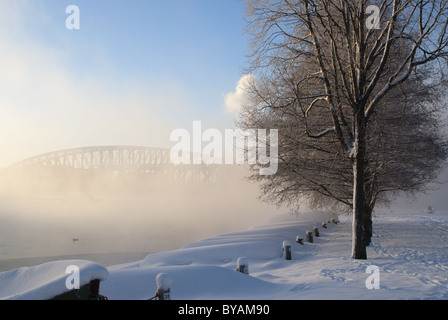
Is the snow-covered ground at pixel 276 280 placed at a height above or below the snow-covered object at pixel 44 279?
below

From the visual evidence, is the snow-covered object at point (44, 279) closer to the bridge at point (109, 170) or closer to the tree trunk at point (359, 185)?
the tree trunk at point (359, 185)

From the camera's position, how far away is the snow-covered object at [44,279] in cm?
444

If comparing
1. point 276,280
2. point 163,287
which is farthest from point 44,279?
point 276,280

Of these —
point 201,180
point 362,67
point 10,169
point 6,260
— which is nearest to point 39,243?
point 6,260

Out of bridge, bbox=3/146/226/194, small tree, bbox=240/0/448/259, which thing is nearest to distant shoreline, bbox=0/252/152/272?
small tree, bbox=240/0/448/259

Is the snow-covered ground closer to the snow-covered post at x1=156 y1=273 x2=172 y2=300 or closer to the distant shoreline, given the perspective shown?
the snow-covered post at x1=156 y1=273 x2=172 y2=300

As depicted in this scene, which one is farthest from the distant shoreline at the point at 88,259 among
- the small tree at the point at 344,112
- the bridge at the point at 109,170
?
the bridge at the point at 109,170

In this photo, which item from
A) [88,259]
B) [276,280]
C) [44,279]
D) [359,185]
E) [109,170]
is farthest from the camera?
[109,170]

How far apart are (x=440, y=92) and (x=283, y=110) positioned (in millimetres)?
5534

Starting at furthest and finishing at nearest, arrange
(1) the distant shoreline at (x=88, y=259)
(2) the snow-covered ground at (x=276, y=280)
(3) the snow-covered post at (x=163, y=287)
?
1. (1) the distant shoreline at (x=88, y=259)
2. (2) the snow-covered ground at (x=276, y=280)
3. (3) the snow-covered post at (x=163, y=287)

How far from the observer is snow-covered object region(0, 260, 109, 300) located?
4.44 m

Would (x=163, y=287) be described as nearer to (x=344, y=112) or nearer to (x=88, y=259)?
(x=344, y=112)

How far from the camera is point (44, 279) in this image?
545cm

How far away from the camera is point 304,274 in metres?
8.17
